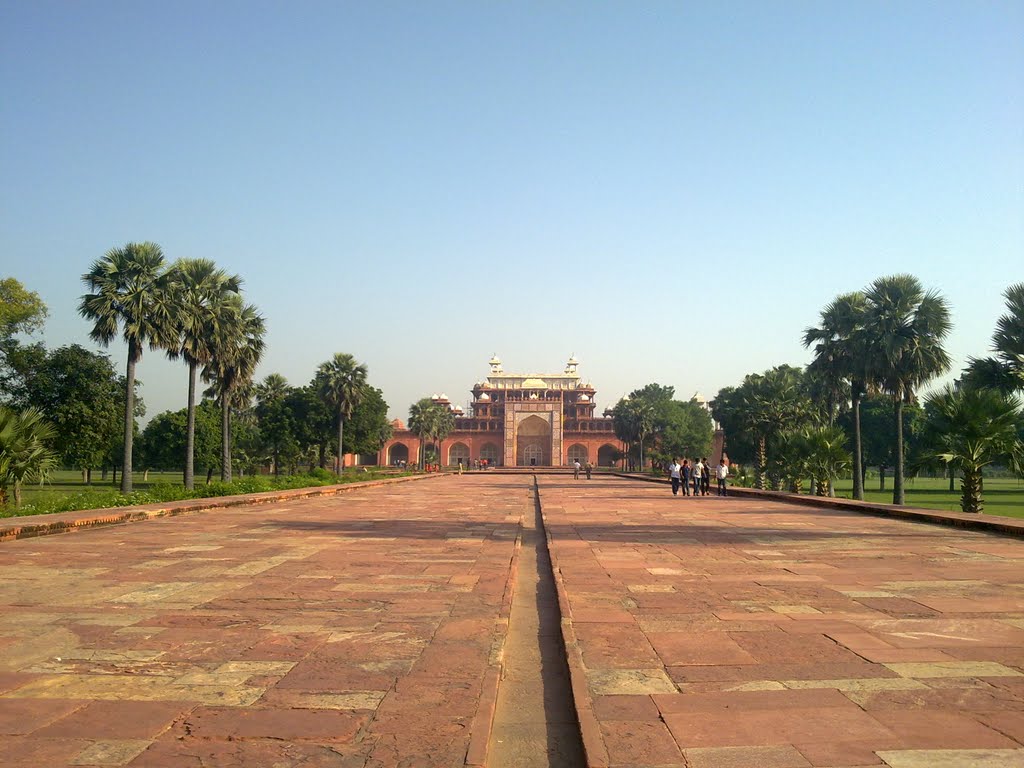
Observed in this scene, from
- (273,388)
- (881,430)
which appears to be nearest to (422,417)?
(273,388)

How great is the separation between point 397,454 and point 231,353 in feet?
208

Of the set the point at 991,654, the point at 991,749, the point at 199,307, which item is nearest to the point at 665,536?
the point at 991,654

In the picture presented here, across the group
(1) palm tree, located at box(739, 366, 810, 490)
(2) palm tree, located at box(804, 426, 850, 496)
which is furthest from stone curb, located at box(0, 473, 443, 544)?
(1) palm tree, located at box(739, 366, 810, 490)

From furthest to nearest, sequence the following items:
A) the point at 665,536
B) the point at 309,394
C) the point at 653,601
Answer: the point at 309,394
the point at 665,536
the point at 653,601

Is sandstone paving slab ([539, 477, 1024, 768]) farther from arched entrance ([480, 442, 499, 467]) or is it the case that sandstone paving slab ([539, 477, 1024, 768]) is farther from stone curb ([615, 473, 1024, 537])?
arched entrance ([480, 442, 499, 467])

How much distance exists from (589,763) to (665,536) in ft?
28.5

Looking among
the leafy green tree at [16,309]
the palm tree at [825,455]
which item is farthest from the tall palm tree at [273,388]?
the palm tree at [825,455]

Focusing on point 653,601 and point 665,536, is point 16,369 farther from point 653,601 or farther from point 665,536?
point 653,601

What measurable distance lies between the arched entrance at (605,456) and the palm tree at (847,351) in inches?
2367

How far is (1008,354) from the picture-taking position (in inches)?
787

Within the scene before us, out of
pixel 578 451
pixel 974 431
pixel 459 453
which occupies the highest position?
pixel 974 431

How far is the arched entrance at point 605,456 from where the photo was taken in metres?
91.4

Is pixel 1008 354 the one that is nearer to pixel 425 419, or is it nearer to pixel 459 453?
pixel 425 419

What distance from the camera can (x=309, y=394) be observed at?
2007 inches
